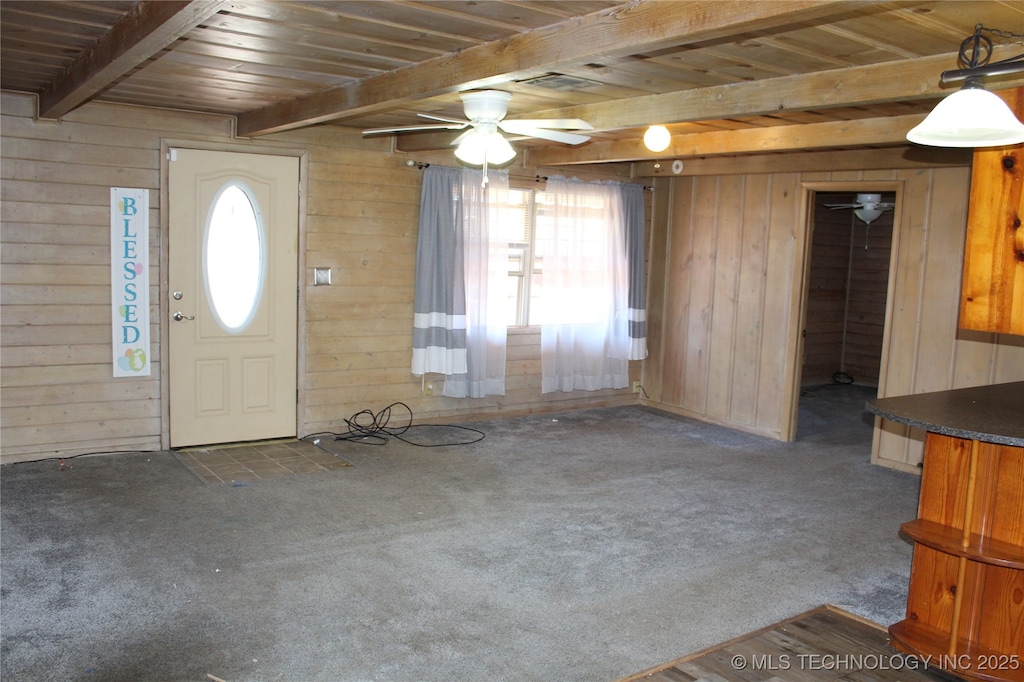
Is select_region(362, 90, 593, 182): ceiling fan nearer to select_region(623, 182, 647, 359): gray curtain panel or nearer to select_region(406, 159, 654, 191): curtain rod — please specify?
select_region(406, 159, 654, 191): curtain rod

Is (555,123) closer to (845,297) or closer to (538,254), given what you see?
(538,254)

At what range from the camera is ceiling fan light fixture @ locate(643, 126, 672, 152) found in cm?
507

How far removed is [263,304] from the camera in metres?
5.92

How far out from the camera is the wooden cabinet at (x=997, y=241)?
328 centimetres

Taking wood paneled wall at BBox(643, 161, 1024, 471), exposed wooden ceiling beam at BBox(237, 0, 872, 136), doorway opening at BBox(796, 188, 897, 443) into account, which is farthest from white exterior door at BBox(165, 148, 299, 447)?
doorway opening at BBox(796, 188, 897, 443)

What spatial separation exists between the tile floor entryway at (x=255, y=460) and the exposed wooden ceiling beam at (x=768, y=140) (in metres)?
3.00

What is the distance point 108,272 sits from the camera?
5297 mm

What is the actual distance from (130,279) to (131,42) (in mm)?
2699

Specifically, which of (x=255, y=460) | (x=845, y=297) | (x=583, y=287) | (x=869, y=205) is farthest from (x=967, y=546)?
(x=845, y=297)

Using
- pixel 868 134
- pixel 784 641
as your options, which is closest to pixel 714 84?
pixel 868 134

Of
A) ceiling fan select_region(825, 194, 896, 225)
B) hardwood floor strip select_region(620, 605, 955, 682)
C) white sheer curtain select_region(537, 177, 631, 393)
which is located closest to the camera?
hardwood floor strip select_region(620, 605, 955, 682)

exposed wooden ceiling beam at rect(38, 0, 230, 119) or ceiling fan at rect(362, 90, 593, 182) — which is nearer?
exposed wooden ceiling beam at rect(38, 0, 230, 119)

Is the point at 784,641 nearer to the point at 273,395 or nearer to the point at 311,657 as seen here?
the point at 311,657

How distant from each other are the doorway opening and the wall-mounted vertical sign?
7.27 m
